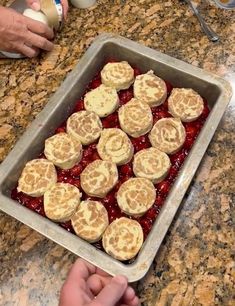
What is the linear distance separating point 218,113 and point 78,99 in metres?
0.44

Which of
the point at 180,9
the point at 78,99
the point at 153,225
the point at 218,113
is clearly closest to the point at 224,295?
the point at 153,225

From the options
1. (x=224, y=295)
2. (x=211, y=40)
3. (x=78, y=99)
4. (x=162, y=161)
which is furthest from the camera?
(x=211, y=40)

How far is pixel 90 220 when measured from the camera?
108 centimetres

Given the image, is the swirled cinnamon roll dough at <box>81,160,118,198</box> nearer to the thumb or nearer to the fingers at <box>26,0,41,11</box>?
the thumb

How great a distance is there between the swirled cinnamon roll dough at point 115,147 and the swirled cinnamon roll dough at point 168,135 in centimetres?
8

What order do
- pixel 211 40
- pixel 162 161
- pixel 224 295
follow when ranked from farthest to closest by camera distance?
pixel 211 40
pixel 162 161
pixel 224 295

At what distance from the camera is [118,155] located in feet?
3.86

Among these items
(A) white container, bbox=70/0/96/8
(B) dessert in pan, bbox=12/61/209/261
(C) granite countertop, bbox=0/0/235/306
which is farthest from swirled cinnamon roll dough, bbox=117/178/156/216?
(A) white container, bbox=70/0/96/8

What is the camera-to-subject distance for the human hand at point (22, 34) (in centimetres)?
138

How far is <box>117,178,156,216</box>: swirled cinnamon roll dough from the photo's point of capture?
1.09m

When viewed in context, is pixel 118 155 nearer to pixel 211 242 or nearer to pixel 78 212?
pixel 78 212

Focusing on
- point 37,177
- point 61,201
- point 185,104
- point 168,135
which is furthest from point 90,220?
point 185,104

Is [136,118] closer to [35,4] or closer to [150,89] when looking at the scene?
[150,89]

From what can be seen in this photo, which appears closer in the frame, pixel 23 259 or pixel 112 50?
pixel 23 259
